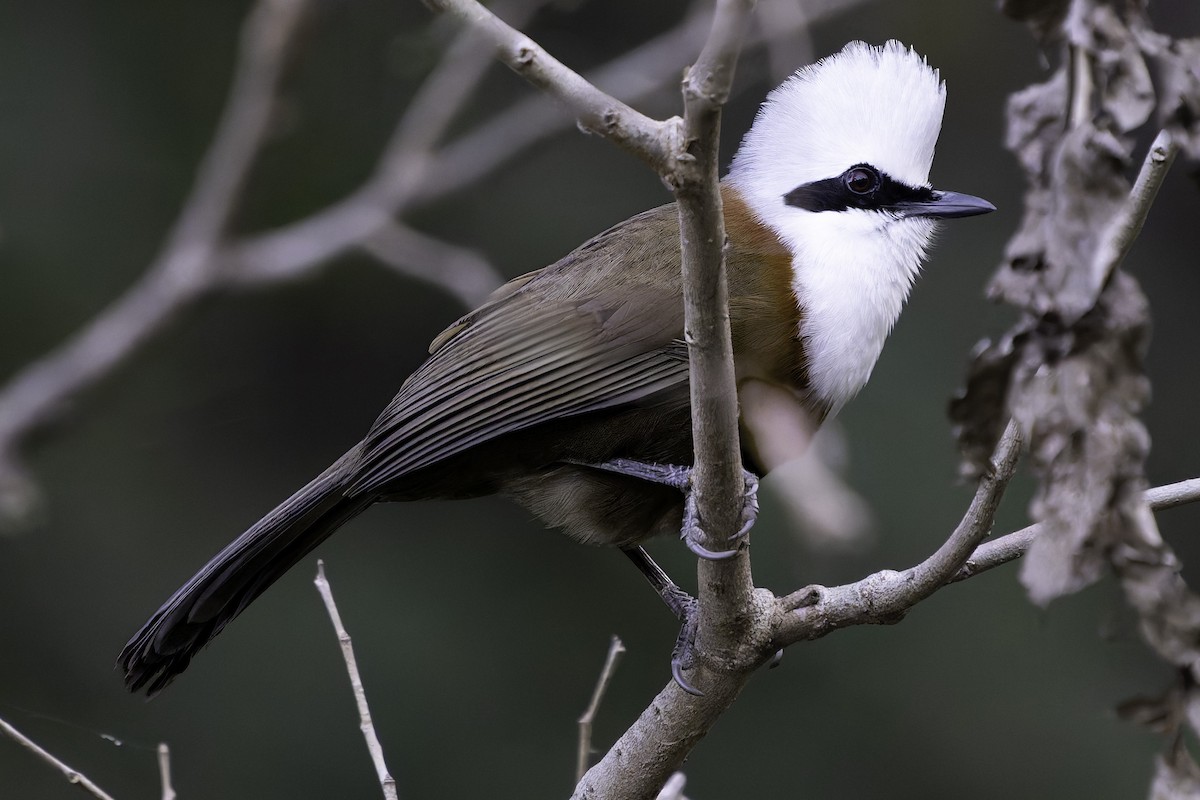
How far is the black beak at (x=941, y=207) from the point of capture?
3.00 meters

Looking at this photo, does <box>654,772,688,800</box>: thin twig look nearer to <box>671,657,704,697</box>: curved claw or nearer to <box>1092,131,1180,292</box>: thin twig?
<box>671,657,704,697</box>: curved claw

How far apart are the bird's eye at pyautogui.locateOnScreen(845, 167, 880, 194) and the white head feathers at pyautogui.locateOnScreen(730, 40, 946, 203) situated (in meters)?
0.02

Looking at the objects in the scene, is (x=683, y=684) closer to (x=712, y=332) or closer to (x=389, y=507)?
(x=712, y=332)

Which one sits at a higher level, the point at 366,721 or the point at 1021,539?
the point at 366,721

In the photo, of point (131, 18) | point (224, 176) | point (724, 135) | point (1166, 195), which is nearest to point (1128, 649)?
point (1166, 195)

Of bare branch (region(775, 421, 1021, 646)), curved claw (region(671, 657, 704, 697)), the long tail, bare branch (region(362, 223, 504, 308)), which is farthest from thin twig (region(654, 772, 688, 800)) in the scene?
bare branch (region(362, 223, 504, 308))

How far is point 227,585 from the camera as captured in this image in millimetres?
2967

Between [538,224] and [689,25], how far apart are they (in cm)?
155

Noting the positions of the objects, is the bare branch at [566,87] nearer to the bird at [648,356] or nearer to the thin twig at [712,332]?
the thin twig at [712,332]

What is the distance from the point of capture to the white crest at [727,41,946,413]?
9.34 ft

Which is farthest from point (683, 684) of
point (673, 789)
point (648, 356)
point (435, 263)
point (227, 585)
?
point (435, 263)

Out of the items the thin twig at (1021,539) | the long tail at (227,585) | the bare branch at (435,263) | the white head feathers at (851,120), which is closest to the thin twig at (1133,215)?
the thin twig at (1021,539)

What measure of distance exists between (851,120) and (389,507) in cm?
394

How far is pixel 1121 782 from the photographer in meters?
5.40
